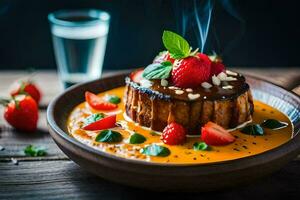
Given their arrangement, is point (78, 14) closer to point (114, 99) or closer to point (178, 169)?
point (114, 99)

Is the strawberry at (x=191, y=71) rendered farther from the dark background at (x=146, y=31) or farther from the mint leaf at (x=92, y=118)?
the dark background at (x=146, y=31)

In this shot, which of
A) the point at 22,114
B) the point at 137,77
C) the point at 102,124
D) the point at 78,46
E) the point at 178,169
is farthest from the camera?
the point at 78,46

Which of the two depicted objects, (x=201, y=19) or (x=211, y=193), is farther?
(x=201, y=19)

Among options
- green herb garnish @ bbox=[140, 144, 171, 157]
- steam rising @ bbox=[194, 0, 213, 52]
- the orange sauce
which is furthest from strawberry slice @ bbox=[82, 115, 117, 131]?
steam rising @ bbox=[194, 0, 213, 52]

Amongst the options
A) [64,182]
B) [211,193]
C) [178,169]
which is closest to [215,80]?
[211,193]

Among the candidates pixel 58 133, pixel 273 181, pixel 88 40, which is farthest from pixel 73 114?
pixel 273 181
